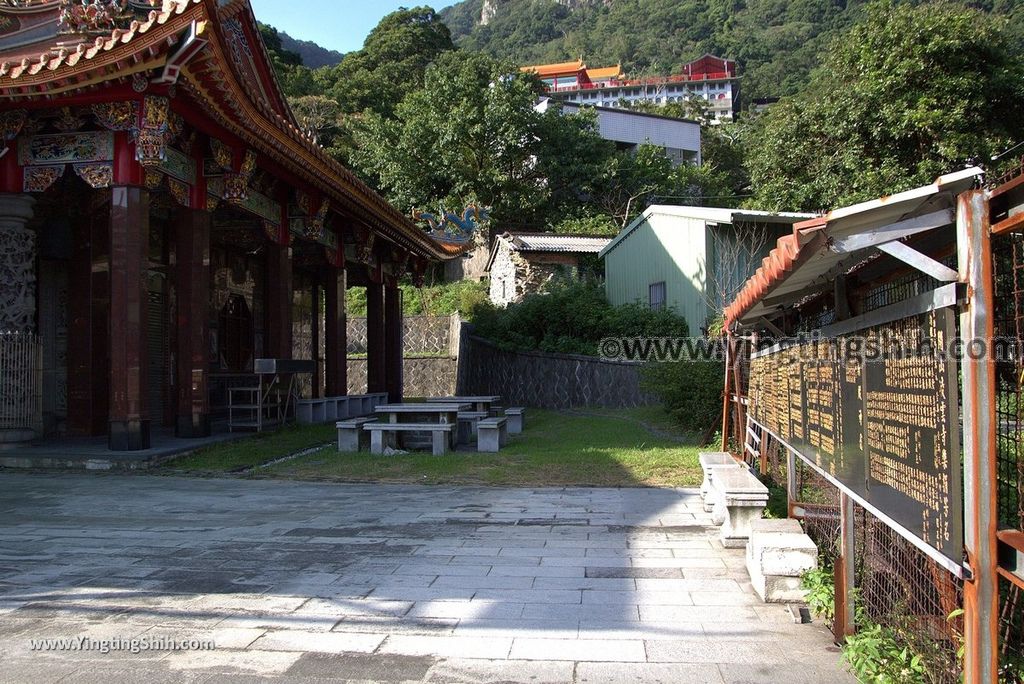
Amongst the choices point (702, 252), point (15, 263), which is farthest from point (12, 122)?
point (702, 252)

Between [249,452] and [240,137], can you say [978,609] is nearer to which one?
[249,452]

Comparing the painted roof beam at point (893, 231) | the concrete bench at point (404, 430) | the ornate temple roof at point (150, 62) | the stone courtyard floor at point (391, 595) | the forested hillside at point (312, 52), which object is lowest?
the stone courtyard floor at point (391, 595)

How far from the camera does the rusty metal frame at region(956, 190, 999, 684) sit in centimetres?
240

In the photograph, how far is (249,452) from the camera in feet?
36.3

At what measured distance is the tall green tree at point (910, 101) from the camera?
18891 mm

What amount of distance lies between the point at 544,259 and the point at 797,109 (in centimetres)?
892

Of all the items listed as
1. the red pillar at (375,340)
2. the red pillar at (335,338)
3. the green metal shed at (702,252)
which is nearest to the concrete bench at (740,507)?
the green metal shed at (702,252)

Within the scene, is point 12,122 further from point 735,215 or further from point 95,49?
point 735,215

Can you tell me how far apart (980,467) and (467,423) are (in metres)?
11.2

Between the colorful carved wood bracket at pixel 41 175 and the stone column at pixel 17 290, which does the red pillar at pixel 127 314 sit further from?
the stone column at pixel 17 290

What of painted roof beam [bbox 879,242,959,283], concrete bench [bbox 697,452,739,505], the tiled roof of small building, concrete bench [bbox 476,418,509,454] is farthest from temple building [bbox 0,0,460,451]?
the tiled roof of small building

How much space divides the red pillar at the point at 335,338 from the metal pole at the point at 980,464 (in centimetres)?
1507

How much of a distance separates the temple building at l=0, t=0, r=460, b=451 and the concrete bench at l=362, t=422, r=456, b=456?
254 centimetres

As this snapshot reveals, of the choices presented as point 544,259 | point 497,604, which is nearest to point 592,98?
point 544,259
